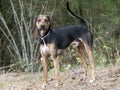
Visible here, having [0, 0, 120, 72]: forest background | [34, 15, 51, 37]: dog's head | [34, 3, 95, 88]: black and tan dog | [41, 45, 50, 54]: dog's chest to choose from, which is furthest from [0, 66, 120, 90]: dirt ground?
[0, 0, 120, 72]: forest background

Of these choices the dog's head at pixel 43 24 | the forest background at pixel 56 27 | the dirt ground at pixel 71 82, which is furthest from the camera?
the forest background at pixel 56 27

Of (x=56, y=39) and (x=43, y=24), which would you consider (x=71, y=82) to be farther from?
(x=43, y=24)

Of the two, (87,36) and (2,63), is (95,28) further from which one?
(87,36)

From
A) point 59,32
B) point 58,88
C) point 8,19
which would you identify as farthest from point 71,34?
point 8,19

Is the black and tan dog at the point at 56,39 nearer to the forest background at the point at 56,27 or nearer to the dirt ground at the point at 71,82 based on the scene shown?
the dirt ground at the point at 71,82

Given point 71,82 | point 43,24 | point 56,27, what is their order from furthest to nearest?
point 56,27, point 71,82, point 43,24

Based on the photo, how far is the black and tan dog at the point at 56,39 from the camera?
795 centimetres

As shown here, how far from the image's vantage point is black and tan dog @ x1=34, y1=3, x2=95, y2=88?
26.1 ft

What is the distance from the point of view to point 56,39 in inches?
320

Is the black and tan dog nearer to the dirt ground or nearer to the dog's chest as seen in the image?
the dog's chest

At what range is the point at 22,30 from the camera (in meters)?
12.9

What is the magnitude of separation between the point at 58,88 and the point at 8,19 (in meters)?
7.20

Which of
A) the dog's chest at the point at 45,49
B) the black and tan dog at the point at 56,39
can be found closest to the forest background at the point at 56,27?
the black and tan dog at the point at 56,39

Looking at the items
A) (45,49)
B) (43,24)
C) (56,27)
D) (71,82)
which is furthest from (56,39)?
(56,27)
